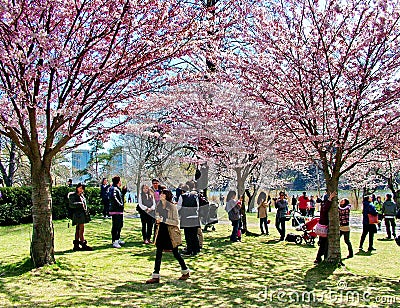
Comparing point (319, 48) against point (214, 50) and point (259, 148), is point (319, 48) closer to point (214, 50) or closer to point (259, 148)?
point (214, 50)

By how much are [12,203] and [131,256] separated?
25.0 feet

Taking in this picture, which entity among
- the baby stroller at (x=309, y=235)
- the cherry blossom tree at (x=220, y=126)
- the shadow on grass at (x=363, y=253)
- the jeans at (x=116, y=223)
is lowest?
the shadow on grass at (x=363, y=253)

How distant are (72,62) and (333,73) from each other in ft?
15.3

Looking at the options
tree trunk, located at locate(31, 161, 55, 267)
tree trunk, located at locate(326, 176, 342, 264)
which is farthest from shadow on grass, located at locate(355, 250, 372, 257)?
tree trunk, located at locate(31, 161, 55, 267)

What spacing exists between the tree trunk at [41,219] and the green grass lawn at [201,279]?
0.21 m

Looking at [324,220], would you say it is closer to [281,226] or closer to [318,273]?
[318,273]

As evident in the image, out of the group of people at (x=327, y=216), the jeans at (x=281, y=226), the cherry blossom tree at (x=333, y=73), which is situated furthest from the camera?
the jeans at (x=281, y=226)

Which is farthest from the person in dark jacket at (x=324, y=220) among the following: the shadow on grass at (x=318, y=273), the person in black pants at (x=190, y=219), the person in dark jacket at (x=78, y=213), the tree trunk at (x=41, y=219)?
the tree trunk at (x=41, y=219)

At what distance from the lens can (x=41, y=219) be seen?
6.03m

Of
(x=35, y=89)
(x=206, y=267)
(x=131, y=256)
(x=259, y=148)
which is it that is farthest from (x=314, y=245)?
(x=35, y=89)

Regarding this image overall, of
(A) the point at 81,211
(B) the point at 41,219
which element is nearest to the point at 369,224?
(A) the point at 81,211

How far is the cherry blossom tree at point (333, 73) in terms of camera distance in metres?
7.03

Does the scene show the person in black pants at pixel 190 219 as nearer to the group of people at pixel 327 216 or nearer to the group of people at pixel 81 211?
the group of people at pixel 81 211

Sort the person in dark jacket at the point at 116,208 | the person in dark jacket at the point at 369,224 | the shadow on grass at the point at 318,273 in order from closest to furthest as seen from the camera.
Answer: the shadow on grass at the point at 318,273, the person in dark jacket at the point at 116,208, the person in dark jacket at the point at 369,224
